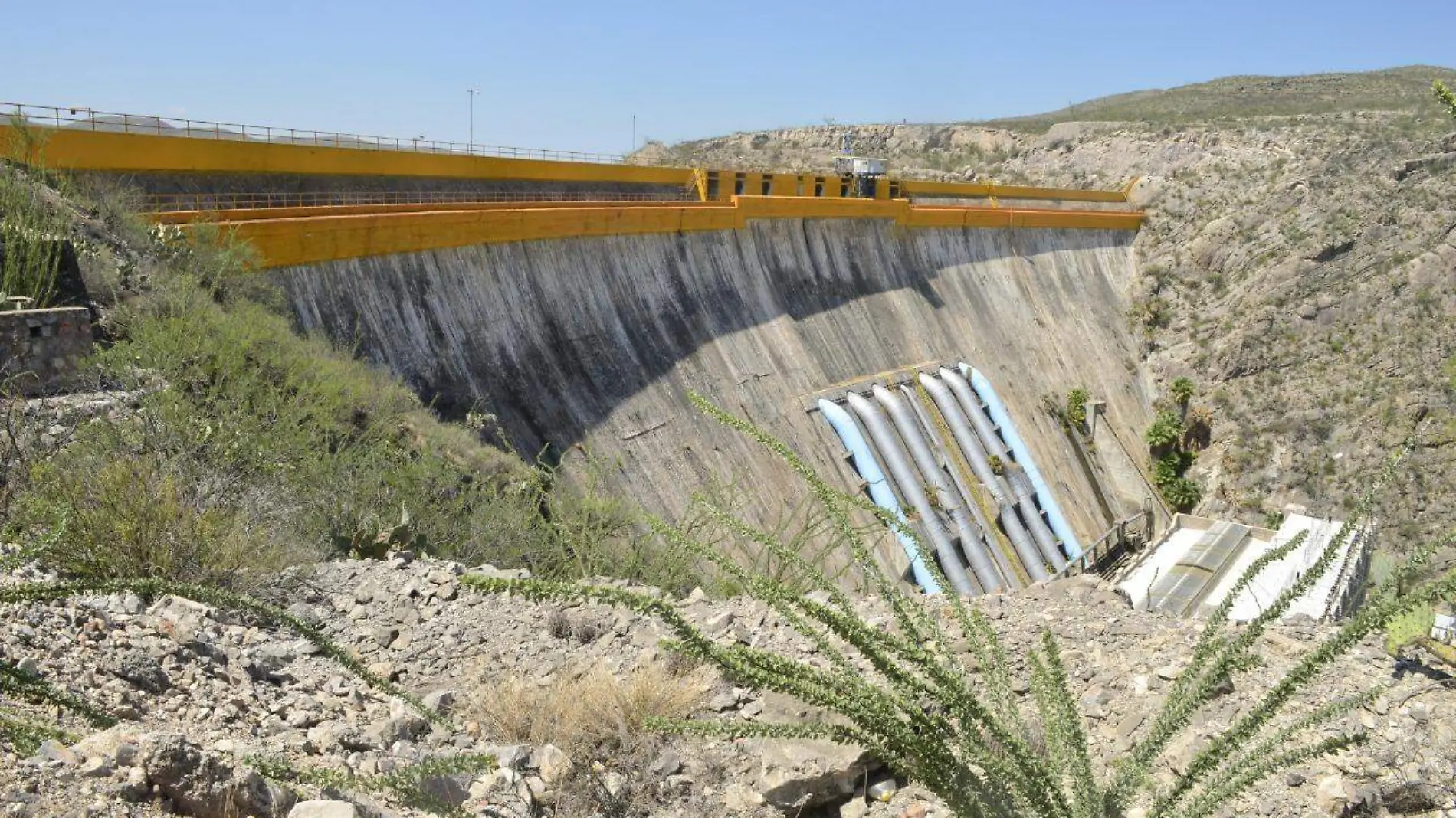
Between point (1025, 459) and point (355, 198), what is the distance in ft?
50.7

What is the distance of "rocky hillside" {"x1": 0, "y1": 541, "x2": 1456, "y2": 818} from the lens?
3.82 metres

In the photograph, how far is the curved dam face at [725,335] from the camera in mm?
15383

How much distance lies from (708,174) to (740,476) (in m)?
14.7

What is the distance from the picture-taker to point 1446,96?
187 inches

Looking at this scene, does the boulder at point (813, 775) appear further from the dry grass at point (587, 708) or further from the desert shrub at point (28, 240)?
the desert shrub at point (28, 240)

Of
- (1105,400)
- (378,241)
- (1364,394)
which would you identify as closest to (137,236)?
(378,241)

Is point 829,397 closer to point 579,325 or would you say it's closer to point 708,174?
point 579,325

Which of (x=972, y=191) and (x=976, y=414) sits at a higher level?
(x=972, y=191)

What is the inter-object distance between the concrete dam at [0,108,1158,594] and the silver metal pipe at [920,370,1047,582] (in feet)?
0.20

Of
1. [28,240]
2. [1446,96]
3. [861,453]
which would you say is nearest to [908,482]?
[861,453]

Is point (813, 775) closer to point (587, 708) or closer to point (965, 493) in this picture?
point (587, 708)

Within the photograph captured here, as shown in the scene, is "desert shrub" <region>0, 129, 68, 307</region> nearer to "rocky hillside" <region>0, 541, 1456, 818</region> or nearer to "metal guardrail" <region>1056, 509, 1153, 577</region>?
"rocky hillside" <region>0, 541, 1456, 818</region>

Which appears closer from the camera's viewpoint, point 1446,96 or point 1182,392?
point 1446,96

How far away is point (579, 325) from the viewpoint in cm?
1805
